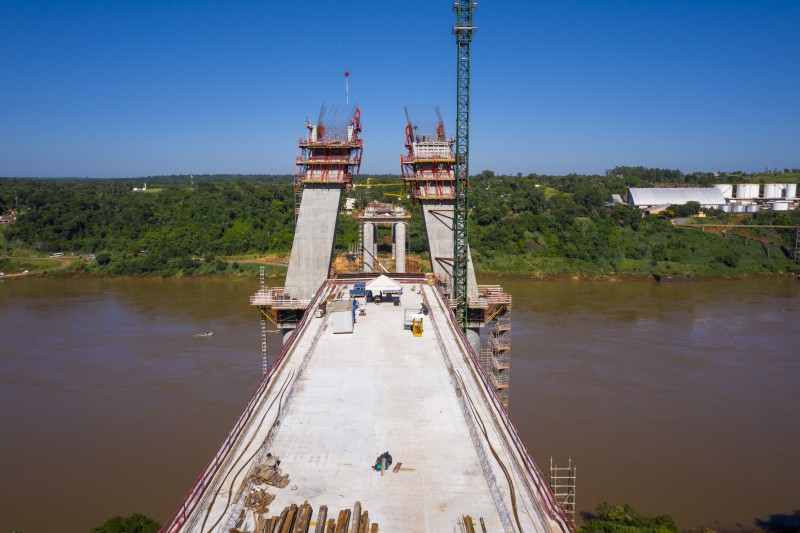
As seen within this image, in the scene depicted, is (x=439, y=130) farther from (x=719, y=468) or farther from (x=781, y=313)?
(x=781, y=313)

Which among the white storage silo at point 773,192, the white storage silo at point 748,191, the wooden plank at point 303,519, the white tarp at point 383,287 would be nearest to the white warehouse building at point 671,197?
the white storage silo at point 748,191

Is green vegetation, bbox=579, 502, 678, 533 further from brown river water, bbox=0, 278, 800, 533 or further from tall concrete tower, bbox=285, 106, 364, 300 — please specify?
tall concrete tower, bbox=285, 106, 364, 300

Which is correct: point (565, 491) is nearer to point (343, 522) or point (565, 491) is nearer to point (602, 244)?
point (343, 522)

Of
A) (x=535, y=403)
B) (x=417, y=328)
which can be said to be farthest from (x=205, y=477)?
(x=535, y=403)

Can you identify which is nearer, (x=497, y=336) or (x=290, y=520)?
(x=290, y=520)

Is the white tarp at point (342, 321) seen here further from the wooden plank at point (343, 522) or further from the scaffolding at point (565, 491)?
the wooden plank at point (343, 522)

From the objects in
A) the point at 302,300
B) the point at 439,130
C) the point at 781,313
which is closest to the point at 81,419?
the point at 302,300
